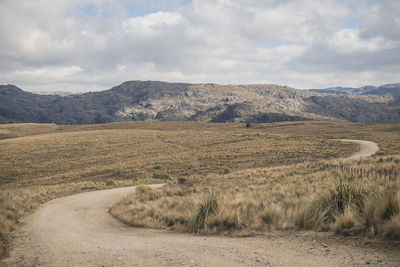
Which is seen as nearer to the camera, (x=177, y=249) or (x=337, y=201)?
(x=177, y=249)

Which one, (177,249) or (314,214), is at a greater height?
(314,214)

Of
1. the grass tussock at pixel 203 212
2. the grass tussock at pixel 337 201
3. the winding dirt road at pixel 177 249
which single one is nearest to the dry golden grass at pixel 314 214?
the grass tussock at pixel 337 201

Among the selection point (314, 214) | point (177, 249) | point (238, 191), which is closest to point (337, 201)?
point (314, 214)

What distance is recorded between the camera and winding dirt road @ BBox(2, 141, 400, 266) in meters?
4.91

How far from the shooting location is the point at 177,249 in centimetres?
630

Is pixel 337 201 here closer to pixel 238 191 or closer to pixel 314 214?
pixel 314 214

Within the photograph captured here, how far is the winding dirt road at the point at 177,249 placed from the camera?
4906mm

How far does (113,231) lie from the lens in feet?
32.5

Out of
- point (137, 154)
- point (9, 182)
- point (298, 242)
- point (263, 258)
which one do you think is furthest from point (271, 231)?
point (137, 154)

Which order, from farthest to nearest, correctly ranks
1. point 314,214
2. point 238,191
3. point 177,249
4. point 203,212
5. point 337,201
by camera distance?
point 238,191, point 203,212, point 337,201, point 314,214, point 177,249

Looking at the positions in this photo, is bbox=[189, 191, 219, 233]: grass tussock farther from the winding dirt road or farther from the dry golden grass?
the winding dirt road

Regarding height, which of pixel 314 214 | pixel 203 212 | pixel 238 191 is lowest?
pixel 238 191

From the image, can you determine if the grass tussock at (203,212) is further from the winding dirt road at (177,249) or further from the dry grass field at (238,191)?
the winding dirt road at (177,249)

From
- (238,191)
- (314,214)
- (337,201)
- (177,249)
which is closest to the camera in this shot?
(177,249)
